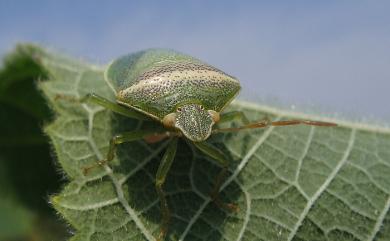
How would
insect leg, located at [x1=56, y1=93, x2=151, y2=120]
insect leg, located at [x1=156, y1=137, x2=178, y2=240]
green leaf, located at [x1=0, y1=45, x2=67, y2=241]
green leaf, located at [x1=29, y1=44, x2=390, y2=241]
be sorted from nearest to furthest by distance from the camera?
insect leg, located at [x1=156, y1=137, x2=178, y2=240] < green leaf, located at [x1=29, y1=44, x2=390, y2=241] < insect leg, located at [x1=56, y1=93, x2=151, y2=120] < green leaf, located at [x1=0, y1=45, x2=67, y2=241]

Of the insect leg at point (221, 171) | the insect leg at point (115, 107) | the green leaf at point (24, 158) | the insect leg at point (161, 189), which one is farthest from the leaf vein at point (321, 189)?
the green leaf at point (24, 158)

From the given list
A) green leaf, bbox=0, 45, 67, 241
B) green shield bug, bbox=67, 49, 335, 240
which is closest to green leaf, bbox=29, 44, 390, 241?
green shield bug, bbox=67, 49, 335, 240

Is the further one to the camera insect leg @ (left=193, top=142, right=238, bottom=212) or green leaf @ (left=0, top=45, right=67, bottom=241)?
green leaf @ (left=0, top=45, right=67, bottom=241)

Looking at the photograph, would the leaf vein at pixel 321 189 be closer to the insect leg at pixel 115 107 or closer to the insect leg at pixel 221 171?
the insect leg at pixel 221 171

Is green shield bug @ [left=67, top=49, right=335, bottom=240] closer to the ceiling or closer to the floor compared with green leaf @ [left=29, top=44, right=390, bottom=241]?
closer to the ceiling

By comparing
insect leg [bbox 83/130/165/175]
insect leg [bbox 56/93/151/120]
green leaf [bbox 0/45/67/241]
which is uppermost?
insect leg [bbox 56/93/151/120]

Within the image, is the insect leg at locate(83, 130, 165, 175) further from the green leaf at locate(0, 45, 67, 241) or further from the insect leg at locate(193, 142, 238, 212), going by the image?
the green leaf at locate(0, 45, 67, 241)

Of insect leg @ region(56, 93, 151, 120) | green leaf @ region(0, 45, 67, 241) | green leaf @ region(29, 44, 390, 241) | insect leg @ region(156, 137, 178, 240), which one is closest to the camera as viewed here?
insect leg @ region(156, 137, 178, 240)
